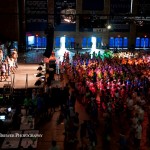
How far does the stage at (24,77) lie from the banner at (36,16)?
38.9 feet

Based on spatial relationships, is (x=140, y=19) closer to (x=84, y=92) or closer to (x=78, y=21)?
(x=84, y=92)

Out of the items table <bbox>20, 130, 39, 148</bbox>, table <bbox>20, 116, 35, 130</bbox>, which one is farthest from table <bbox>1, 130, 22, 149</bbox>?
table <bbox>20, 116, 35, 130</bbox>

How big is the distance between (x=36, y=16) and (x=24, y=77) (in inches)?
655

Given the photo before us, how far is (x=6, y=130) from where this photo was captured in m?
12.5

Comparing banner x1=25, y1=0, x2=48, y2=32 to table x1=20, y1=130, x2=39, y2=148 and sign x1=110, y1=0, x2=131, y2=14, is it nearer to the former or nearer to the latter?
sign x1=110, y1=0, x2=131, y2=14

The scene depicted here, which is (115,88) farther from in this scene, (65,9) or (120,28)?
(120,28)

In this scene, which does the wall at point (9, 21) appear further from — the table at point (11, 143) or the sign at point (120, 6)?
the table at point (11, 143)

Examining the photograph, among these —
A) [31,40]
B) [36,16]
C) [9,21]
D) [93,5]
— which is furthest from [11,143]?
[93,5]

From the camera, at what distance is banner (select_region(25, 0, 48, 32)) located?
36.8 meters

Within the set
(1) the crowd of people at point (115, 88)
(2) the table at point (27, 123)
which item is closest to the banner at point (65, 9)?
(1) the crowd of people at point (115, 88)

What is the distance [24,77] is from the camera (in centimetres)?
2161

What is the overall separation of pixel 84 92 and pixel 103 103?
2078mm

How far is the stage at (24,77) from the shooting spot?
757 inches

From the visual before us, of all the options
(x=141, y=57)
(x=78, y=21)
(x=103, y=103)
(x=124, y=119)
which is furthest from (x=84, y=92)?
(x=78, y=21)
